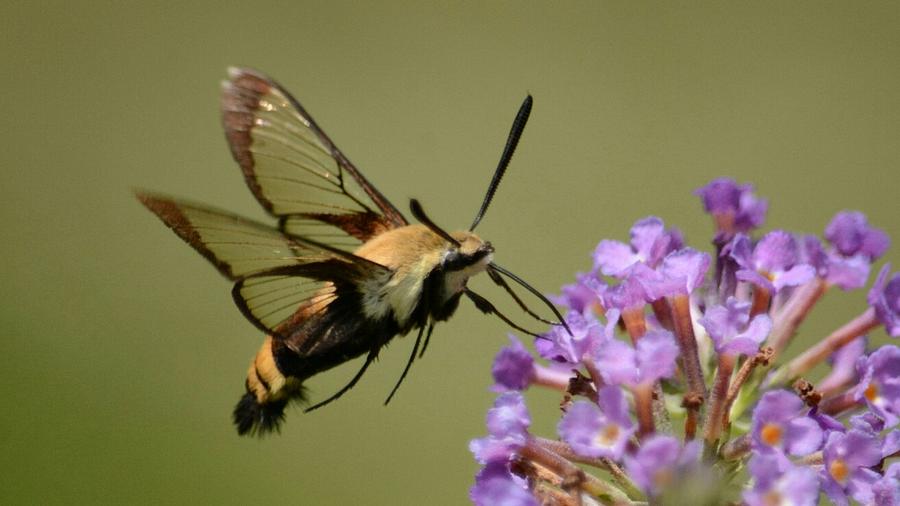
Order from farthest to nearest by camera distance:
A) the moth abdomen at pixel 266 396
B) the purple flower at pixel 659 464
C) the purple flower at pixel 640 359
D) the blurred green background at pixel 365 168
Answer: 1. the blurred green background at pixel 365 168
2. the moth abdomen at pixel 266 396
3. the purple flower at pixel 640 359
4. the purple flower at pixel 659 464

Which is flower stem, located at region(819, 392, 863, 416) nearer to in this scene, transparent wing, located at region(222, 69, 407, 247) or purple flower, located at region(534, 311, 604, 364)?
purple flower, located at region(534, 311, 604, 364)

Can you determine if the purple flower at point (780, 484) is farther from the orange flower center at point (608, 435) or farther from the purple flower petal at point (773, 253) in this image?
the purple flower petal at point (773, 253)

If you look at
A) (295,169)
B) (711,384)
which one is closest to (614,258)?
(711,384)

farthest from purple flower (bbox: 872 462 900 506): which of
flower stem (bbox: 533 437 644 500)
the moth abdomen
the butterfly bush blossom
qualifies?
the moth abdomen

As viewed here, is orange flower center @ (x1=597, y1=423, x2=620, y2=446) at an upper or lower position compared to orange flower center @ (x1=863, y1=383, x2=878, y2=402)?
lower

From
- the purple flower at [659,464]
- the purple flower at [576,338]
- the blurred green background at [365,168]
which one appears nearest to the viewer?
the purple flower at [659,464]

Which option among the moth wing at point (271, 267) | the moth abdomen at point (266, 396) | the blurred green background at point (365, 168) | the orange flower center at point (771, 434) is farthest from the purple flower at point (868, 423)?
the blurred green background at point (365, 168)

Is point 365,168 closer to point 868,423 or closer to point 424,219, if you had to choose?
point 424,219
